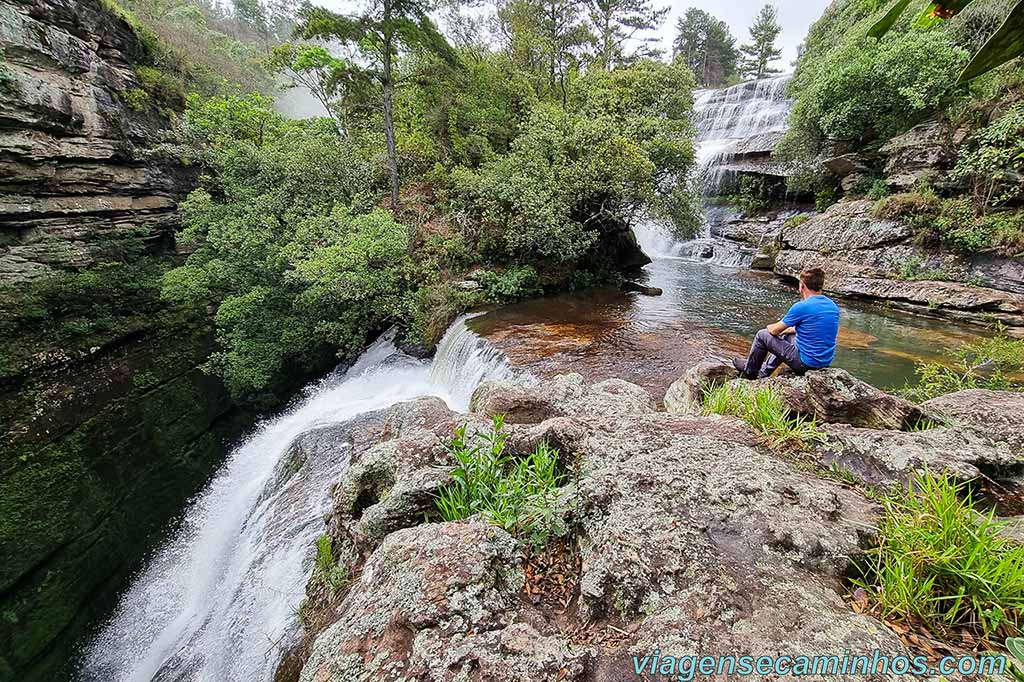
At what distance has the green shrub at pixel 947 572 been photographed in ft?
5.65

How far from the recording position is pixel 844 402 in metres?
3.70

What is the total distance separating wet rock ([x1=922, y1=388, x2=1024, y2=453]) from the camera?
9.93 ft

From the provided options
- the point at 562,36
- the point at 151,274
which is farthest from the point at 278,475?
the point at 562,36

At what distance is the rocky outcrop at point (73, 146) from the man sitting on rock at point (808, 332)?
17220mm

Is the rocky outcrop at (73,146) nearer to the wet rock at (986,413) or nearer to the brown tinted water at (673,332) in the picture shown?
the brown tinted water at (673,332)

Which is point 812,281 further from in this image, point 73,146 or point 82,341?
point 73,146

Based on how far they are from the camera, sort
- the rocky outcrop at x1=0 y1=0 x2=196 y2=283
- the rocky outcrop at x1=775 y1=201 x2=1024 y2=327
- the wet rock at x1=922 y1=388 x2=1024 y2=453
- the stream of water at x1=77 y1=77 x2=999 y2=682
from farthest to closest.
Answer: the rocky outcrop at x1=0 y1=0 x2=196 y2=283
the rocky outcrop at x1=775 y1=201 x2=1024 y2=327
the stream of water at x1=77 y1=77 x2=999 y2=682
the wet rock at x1=922 y1=388 x2=1024 y2=453

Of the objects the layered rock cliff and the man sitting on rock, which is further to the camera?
the layered rock cliff

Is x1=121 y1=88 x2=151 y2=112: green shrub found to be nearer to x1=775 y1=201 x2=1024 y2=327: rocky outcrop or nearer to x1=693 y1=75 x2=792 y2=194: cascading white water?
x1=693 y1=75 x2=792 y2=194: cascading white water

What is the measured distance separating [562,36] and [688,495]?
814 inches

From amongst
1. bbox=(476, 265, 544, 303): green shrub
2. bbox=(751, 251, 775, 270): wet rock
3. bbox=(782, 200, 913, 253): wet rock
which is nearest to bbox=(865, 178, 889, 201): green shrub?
bbox=(782, 200, 913, 253): wet rock

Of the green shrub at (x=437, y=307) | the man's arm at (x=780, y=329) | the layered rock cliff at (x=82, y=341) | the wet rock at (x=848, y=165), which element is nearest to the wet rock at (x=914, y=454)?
the man's arm at (x=780, y=329)

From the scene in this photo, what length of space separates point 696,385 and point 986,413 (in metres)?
2.23

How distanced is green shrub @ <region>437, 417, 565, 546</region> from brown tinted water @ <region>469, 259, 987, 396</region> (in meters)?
3.33
